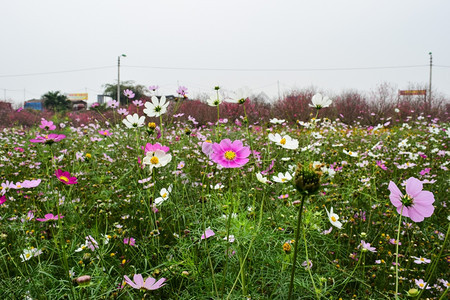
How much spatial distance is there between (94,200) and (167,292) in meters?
0.92

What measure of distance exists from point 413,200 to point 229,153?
507mm

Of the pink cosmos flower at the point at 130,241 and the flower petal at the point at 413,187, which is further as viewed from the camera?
the pink cosmos flower at the point at 130,241

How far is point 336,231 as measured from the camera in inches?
65.3

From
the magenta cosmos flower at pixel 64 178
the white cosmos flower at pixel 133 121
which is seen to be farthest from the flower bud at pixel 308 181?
the white cosmos flower at pixel 133 121

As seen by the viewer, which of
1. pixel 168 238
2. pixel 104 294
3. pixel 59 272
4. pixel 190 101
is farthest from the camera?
pixel 190 101

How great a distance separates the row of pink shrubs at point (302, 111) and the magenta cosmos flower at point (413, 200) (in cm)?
745

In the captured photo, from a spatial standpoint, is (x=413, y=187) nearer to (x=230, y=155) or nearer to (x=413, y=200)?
(x=413, y=200)

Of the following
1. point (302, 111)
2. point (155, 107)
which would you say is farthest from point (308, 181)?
point (302, 111)

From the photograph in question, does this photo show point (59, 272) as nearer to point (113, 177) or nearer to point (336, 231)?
point (113, 177)

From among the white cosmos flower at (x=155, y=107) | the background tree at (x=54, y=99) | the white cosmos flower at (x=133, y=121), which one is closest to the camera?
the white cosmos flower at (x=155, y=107)

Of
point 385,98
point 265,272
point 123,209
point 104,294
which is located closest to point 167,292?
point 104,294

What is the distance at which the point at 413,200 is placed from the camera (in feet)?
2.45

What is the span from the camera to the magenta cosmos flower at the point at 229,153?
2.83 ft

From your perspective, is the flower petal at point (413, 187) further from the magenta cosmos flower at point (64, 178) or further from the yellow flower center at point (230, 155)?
the magenta cosmos flower at point (64, 178)
